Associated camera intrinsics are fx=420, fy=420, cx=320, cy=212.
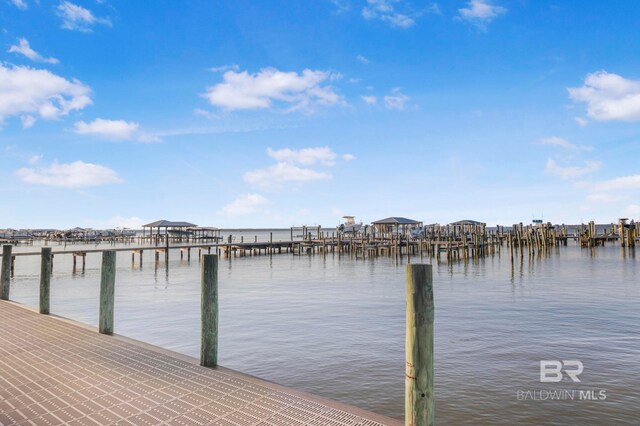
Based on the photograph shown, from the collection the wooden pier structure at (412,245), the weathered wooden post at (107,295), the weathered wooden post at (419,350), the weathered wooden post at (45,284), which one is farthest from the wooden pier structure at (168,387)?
the wooden pier structure at (412,245)

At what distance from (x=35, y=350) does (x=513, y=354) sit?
9.94 m

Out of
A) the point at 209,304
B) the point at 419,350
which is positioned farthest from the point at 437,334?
the point at 419,350

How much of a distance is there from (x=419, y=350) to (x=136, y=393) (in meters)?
3.69

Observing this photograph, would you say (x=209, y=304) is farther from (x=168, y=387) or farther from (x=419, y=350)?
(x=419, y=350)

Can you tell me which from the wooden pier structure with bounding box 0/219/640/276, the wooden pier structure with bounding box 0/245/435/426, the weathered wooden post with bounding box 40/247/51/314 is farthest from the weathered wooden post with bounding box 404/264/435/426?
the wooden pier structure with bounding box 0/219/640/276

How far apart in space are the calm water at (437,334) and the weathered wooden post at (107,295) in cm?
213

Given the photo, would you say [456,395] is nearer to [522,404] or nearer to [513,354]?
[522,404]

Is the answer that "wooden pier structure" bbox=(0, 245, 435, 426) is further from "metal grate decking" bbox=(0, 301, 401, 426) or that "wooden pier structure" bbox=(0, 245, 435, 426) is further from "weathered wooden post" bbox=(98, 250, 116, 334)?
"weathered wooden post" bbox=(98, 250, 116, 334)

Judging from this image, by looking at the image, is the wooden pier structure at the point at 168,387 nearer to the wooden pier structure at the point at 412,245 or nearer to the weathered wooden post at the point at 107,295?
the weathered wooden post at the point at 107,295

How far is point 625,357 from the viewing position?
9523 millimetres

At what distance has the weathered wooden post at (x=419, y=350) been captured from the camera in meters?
4.16

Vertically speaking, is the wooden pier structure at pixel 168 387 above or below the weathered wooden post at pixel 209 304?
below

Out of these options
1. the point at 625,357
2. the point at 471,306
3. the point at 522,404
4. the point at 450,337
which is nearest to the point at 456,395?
the point at 522,404

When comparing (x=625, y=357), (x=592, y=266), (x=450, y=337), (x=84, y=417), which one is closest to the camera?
(x=84, y=417)
